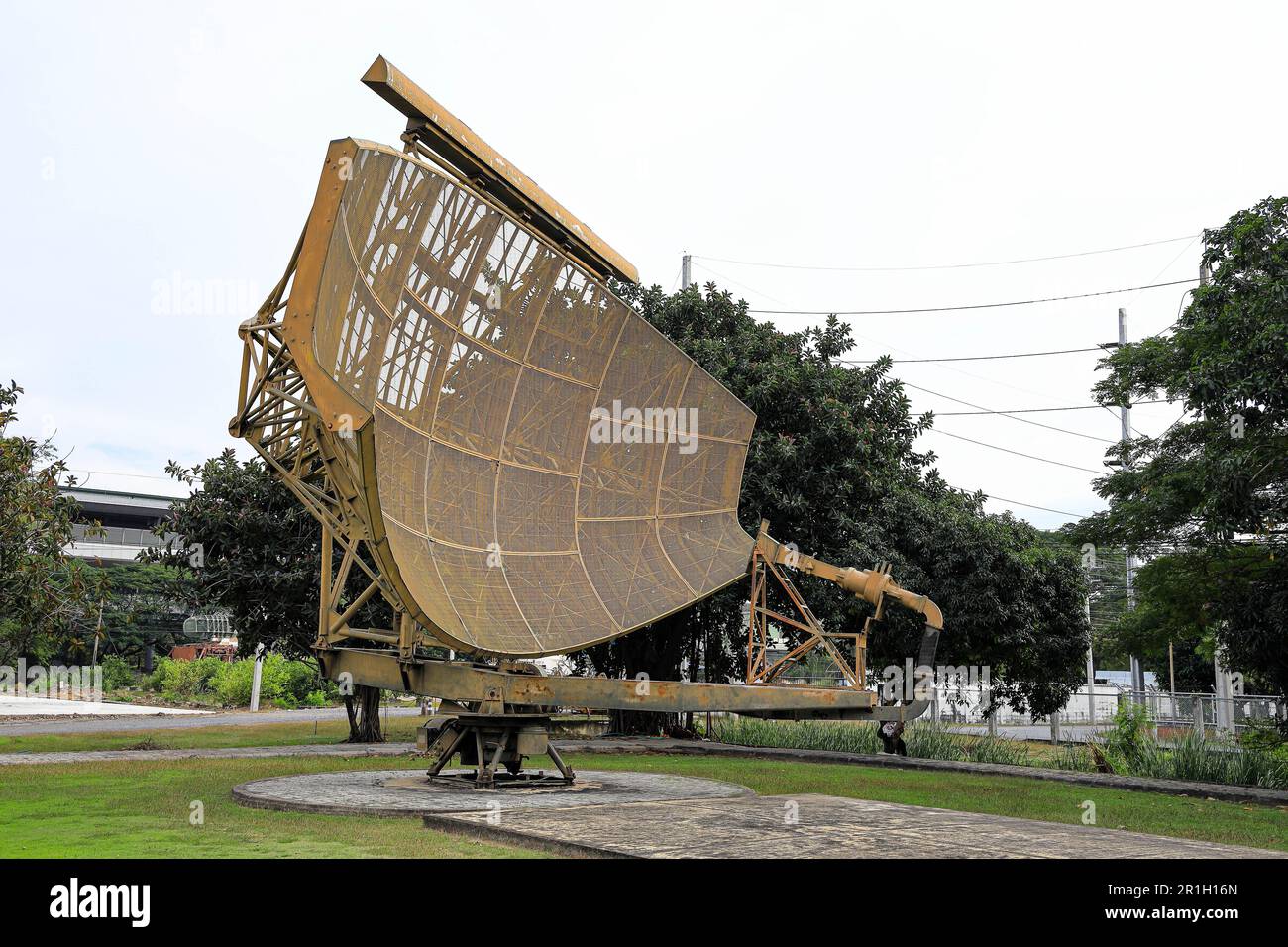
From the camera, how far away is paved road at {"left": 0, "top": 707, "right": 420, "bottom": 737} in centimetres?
3419

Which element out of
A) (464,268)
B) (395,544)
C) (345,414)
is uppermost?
(464,268)

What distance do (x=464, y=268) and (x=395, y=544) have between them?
4994 mm

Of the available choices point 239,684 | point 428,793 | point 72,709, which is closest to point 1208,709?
point 428,793

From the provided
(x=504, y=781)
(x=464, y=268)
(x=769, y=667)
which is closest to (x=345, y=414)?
(x=464, y=268)

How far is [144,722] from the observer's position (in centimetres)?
3959

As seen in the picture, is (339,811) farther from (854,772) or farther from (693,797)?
(854,772)

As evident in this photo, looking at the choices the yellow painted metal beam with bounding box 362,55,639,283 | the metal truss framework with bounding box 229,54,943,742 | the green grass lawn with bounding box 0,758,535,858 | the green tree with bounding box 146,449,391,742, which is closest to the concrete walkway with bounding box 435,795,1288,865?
the green grass lawn with bounding box 0,758,535,858

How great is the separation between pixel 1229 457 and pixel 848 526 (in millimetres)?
11220

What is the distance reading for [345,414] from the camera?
12.8 metres

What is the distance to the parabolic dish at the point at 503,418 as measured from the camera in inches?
538

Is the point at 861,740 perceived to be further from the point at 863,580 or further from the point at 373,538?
the point at 373,538

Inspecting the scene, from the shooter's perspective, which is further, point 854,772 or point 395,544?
point 854,772

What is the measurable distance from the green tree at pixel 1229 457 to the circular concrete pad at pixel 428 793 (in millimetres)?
10053
